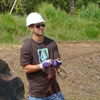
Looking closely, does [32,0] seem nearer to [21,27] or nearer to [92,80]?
[21,27]

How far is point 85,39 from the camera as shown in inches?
369

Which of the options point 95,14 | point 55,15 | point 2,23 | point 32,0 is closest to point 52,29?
point 55,15

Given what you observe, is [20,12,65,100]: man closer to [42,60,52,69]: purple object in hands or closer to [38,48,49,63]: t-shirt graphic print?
[38,48,49,63]: t-shirt graphic print

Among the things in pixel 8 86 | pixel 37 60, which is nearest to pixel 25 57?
pixel 37 60

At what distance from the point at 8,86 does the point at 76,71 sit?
12.1 ft

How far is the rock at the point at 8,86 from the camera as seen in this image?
2314mm

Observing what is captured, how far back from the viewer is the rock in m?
2.31

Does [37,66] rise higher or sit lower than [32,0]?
lower

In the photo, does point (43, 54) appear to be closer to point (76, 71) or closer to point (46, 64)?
point (46, 64)

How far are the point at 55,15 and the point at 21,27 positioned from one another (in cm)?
173

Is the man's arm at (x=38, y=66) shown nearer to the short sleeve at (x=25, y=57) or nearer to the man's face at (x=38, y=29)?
the short sleeve at (x=25, y=57)

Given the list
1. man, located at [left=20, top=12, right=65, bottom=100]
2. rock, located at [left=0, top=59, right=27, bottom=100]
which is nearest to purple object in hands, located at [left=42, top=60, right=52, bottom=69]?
man, located at [left=20, top=12, right=65, bottom=100]

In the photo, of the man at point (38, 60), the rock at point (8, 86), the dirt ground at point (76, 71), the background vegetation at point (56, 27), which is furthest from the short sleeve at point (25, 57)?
the background vegetation at point (56, 27)

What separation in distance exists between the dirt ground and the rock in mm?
2080
